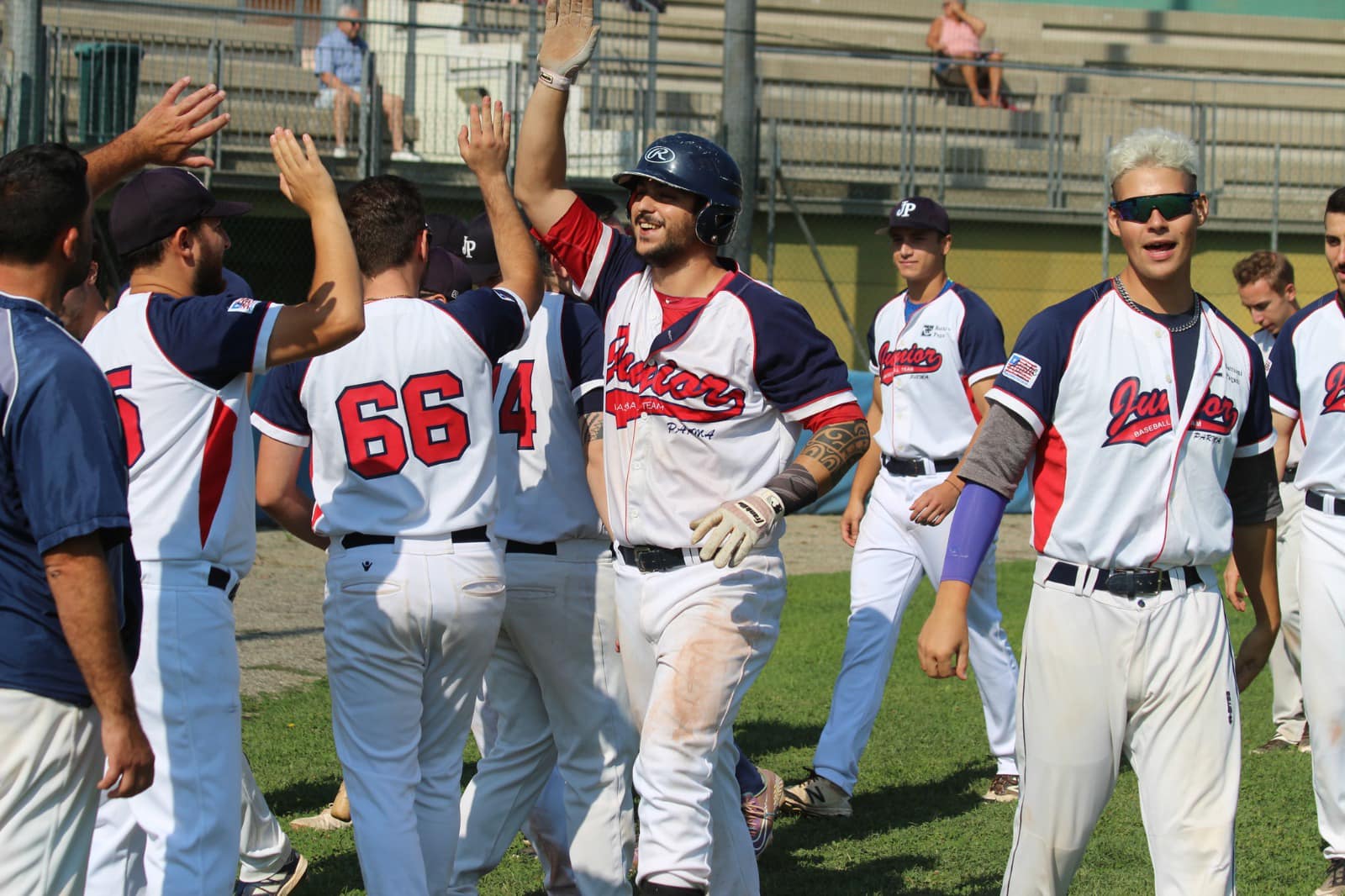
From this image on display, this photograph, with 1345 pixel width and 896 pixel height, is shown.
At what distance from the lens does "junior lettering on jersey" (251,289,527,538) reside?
4.60m

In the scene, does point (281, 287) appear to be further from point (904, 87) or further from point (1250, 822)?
point (1250, 822)

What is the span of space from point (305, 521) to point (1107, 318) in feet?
9.07

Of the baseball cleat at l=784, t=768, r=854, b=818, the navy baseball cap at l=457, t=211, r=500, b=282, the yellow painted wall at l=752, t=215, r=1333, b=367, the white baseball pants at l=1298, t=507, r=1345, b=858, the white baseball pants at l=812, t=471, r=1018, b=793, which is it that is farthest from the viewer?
the yellow painted wall at l=752, t=215, r=1333, b=367

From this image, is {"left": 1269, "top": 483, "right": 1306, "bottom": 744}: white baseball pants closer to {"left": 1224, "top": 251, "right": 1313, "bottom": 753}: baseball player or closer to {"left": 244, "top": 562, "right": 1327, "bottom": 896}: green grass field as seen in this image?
{"left": 1224, "top": 251, "right": 1313, "bottom": 753}: baseball player

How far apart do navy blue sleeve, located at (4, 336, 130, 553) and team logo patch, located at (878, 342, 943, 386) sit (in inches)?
189

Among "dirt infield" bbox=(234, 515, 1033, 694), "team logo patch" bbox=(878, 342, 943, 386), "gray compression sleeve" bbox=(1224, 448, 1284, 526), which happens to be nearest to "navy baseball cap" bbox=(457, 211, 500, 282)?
"team logo patch" bbox=(878, 342, 943, 386)

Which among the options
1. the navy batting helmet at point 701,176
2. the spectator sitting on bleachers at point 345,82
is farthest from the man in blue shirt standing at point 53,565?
the spectator sitting on bleachers at point 345,82

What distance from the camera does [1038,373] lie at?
413 cm

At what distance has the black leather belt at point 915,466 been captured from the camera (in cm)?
727

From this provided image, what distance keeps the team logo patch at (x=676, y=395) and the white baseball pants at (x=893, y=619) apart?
2491 millimetres

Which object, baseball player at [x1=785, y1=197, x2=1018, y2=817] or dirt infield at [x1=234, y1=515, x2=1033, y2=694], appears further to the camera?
dirt infield at [x1=234, y1=515, x2=1033, y2=694]

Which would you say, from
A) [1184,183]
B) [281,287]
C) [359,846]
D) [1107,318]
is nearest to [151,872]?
[359,846]

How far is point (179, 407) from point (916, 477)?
4024 millimetres

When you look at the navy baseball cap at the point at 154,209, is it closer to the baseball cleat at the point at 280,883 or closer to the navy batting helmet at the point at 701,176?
the navy batting helmet at the point at 701,176
